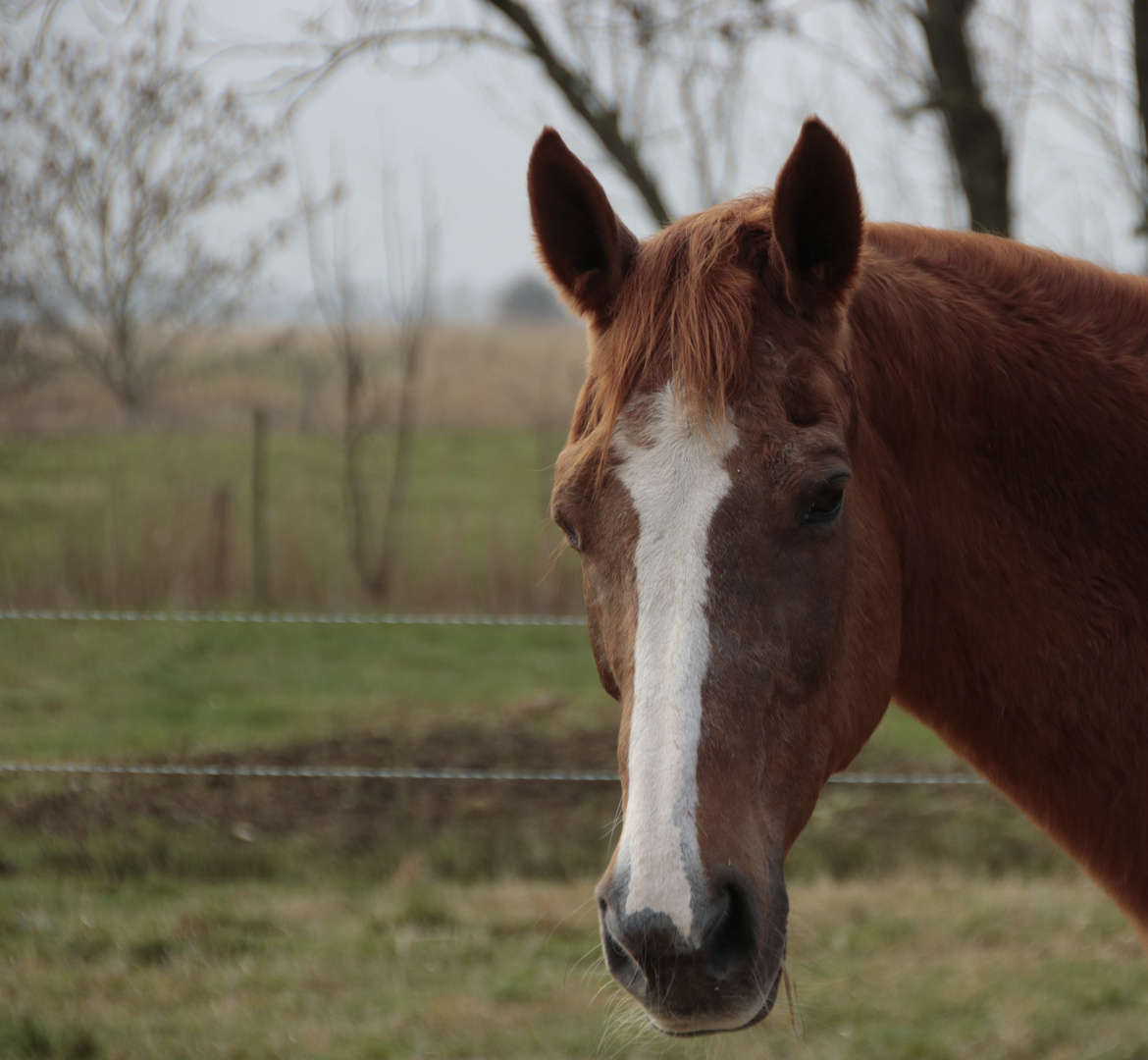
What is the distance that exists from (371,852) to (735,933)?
3380 mm

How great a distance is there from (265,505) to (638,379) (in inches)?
287

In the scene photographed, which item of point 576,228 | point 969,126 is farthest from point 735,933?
point 969,126

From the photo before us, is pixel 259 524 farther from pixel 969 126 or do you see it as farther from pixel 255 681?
pixel 969 126

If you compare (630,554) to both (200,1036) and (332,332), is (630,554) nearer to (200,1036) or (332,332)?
(200,1036)

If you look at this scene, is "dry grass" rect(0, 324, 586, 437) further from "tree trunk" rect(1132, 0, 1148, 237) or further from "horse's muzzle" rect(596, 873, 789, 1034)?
"horse's muzzle" rect(596, 873, 789, 1034)

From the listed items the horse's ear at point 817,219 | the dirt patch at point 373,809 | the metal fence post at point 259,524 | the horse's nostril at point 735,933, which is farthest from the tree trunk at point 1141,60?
the metal fence post at point 259,524

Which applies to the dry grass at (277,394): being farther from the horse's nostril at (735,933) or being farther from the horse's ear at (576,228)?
the horse's nostril at (735,933)

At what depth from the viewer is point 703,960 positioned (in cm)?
135

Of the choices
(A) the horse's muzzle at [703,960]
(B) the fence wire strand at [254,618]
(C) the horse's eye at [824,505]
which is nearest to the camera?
(A) the horse's muzzle at [703,960]

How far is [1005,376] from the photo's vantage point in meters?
1.90

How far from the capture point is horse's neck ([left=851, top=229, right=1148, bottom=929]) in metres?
1.87

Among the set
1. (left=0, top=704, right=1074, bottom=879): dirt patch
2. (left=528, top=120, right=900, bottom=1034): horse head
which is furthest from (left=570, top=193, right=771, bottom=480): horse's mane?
(left=0, top=704, right=1074, bottom=879): dirt patch

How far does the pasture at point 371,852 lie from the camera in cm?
323

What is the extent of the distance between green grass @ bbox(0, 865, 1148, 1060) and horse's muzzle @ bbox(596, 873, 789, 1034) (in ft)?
4.67
